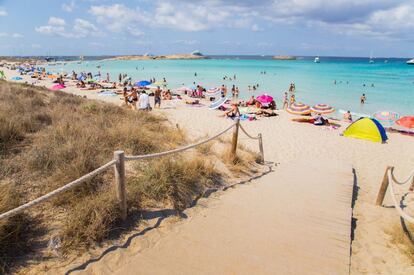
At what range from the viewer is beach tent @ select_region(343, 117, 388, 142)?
35.3ft

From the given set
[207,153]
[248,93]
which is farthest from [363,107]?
[207,153]

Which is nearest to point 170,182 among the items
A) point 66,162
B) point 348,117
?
point 66,162

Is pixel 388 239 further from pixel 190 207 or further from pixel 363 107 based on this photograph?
pixel 363 107

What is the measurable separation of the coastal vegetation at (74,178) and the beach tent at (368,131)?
7069 millimetres

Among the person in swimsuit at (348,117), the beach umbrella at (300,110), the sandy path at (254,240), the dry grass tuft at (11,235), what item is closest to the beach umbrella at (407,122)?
the person in swimsuit at (348,117)

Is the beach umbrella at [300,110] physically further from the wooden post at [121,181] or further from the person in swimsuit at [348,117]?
the wooden post at [121,181]

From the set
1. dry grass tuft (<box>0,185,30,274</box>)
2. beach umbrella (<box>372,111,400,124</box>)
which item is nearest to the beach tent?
beach umbrella (<box>372,111,400,124</box>)

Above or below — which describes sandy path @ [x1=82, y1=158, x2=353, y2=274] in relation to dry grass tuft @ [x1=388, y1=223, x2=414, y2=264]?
above

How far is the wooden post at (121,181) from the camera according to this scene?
301 cm

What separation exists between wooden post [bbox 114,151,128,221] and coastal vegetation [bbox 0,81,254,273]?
0.27ft

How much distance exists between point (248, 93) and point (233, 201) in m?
23.1

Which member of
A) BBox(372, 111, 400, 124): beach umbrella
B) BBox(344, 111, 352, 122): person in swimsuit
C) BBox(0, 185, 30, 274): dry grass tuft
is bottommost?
BBox(344, 111, 352, 122): person in swimsuit

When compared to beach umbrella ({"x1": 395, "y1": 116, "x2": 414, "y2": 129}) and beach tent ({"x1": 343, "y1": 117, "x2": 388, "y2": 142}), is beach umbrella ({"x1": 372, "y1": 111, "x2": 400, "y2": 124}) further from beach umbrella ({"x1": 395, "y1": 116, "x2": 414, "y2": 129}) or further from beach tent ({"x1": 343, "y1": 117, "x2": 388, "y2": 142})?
beach tent ({"x1": 343, "y1": 117, "x2": 388, "y2": 142})

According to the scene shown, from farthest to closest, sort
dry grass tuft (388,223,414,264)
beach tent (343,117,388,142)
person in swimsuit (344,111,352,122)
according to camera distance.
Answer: person in swimsuit (344,111,352,122) < beach tent (343,117,388,142) < dry grass tuft (388,223,414,264)
